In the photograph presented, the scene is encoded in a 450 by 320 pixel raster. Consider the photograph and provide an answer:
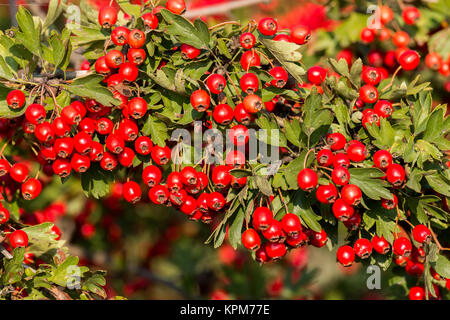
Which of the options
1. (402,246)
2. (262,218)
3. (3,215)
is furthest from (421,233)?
(3,215)

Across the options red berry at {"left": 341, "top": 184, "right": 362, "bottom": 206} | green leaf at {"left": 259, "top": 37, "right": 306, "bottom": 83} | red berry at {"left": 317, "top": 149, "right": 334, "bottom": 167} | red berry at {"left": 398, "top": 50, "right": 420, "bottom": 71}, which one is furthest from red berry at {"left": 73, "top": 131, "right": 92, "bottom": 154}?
red berry at {"left": 398, "top": 50, "right": 420, "bottom": 71}

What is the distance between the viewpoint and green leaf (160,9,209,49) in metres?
1.99

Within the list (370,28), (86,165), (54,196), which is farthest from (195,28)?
(54,196)

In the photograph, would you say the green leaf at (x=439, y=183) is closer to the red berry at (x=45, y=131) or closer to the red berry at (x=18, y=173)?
the red berry at (x=45, y=131)

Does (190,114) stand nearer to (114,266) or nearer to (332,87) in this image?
(332,87)

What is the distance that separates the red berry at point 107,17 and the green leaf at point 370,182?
4.04ft

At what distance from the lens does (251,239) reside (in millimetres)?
2033

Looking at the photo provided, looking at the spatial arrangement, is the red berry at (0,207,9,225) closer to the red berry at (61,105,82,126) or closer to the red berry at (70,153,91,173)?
the red berry at (70,153,91,173)

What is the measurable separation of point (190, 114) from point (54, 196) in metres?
2.48

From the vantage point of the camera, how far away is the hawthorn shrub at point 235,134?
1984 mm

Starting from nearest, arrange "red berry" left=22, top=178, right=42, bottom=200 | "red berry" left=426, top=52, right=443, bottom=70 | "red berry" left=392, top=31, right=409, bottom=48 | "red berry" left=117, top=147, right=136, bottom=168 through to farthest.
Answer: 1. "red berry" left=117, top=147, right=136, bottom=168
2. "red berry" left=22, top=178, right=42, bottom=200
3. "red berry" left=392, top=31, right=409, bottom=48
4. "red berry" left=426, top=52, right=443, bottom=70

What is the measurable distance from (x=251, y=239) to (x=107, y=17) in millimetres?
1162

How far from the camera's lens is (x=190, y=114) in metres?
2.08

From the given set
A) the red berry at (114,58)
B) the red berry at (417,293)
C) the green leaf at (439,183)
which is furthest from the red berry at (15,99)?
the red berry at (417,293)
